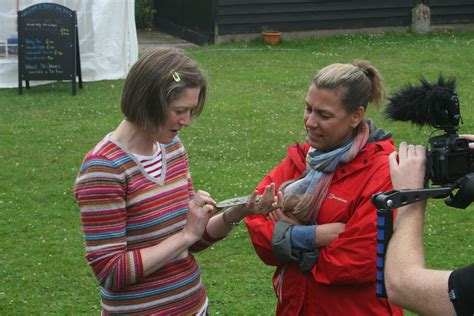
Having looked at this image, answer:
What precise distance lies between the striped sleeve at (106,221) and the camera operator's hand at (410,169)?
3.40 feet

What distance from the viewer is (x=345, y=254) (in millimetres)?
3582

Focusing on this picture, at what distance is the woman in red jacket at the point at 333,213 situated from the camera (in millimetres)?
3590

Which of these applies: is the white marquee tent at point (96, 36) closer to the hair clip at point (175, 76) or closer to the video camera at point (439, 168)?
the hair clip at point (175, 76)

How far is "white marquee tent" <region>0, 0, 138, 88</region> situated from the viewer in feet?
45.4

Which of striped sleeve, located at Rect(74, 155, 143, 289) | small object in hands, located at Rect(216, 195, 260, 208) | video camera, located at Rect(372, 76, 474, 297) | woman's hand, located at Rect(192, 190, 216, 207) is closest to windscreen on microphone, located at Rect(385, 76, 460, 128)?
video camera, located at Rect(372, 76, 474, 297)

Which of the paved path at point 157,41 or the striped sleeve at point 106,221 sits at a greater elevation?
the striped sleeve at point 106,221

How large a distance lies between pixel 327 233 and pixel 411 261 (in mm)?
1046

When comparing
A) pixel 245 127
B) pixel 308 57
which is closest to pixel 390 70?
pixel 308 57

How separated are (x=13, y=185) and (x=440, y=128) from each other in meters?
6.53

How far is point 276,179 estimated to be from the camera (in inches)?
156

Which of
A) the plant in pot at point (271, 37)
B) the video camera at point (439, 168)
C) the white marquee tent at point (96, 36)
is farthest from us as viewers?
the plant in pot at point (271, 37)

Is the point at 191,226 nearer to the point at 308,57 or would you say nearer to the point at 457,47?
the point at 308,57

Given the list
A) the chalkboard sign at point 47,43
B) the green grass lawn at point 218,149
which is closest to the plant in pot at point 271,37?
the green grass lawn at point 218,149

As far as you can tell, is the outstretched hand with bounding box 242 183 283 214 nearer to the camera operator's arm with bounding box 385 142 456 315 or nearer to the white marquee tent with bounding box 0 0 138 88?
the camera operator's arm with bounding box 385 142 456 315
